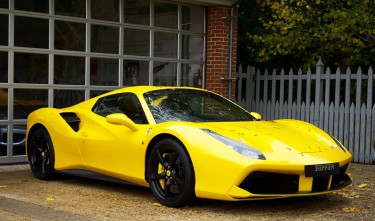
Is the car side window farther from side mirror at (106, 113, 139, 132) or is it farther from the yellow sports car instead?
side mirror at (106, 113, 139, 132)

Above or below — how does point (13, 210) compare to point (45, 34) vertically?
below

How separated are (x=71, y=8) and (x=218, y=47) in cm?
344

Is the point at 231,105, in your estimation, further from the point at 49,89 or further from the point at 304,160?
the point at 49,89

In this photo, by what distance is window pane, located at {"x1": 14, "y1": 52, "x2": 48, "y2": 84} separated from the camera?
31.7ft

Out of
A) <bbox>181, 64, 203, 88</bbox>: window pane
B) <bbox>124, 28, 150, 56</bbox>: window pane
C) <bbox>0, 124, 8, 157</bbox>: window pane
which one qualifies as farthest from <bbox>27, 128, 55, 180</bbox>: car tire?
<bbox>181, 64, 203, 88</bbox>: window pane

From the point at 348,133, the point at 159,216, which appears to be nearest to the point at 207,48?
the point at 348,133

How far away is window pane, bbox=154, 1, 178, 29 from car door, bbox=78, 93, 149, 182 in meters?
4.41

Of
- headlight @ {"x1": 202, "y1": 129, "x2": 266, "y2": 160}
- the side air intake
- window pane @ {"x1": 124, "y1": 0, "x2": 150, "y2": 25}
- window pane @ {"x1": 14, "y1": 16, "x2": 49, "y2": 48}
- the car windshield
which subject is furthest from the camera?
window pane @ {"x1": 124, "y1": 0, "x2": 150, "y2": 25}

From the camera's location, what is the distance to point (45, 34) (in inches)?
394

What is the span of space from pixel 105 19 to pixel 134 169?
493 centimetres

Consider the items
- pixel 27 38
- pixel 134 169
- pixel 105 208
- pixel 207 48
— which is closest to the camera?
pixel 105 208

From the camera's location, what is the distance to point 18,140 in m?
9.77

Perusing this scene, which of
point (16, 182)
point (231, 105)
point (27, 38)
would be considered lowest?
point (16, 182)

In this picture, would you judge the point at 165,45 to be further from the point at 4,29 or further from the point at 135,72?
the point at 4,29
